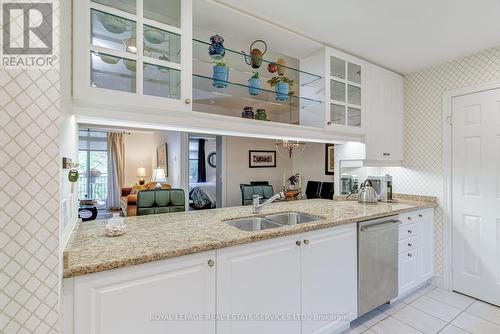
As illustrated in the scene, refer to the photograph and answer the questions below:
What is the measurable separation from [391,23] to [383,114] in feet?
3.49

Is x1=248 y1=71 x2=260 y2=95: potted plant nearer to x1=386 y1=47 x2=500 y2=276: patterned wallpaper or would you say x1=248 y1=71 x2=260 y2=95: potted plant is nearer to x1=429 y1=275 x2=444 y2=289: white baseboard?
x1=386 y1=47 x2=500 y2=276: patterned wallpaper

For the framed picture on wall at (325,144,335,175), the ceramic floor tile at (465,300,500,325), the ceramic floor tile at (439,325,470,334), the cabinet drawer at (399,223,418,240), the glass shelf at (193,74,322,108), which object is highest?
the glass shelf at (193,74,322,108)

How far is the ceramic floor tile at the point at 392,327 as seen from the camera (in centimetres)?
188

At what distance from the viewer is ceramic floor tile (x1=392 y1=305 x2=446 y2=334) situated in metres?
1.92

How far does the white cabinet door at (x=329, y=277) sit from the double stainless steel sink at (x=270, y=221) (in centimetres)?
24

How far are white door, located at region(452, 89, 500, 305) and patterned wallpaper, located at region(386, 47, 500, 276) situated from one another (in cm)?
14

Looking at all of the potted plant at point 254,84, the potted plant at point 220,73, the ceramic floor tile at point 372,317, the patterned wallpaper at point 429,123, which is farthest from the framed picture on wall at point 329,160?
the potted plant at point 220,73

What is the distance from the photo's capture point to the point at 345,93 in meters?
2.33

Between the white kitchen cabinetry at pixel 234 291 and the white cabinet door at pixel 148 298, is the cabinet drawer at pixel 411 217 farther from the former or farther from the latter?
the white cabinet door at pixel 148 298

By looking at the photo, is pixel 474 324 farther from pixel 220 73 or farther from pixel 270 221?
pixel 220 73

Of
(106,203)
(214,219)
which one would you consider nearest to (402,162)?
(214,219)

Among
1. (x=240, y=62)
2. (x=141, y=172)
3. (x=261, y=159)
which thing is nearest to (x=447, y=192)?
(x=240, y=62)

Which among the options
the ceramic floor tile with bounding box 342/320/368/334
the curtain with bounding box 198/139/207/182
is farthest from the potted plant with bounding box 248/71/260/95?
the curtain with bounding box 198/139/207/182

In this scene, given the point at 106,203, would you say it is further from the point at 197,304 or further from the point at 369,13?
the point at 369,13
